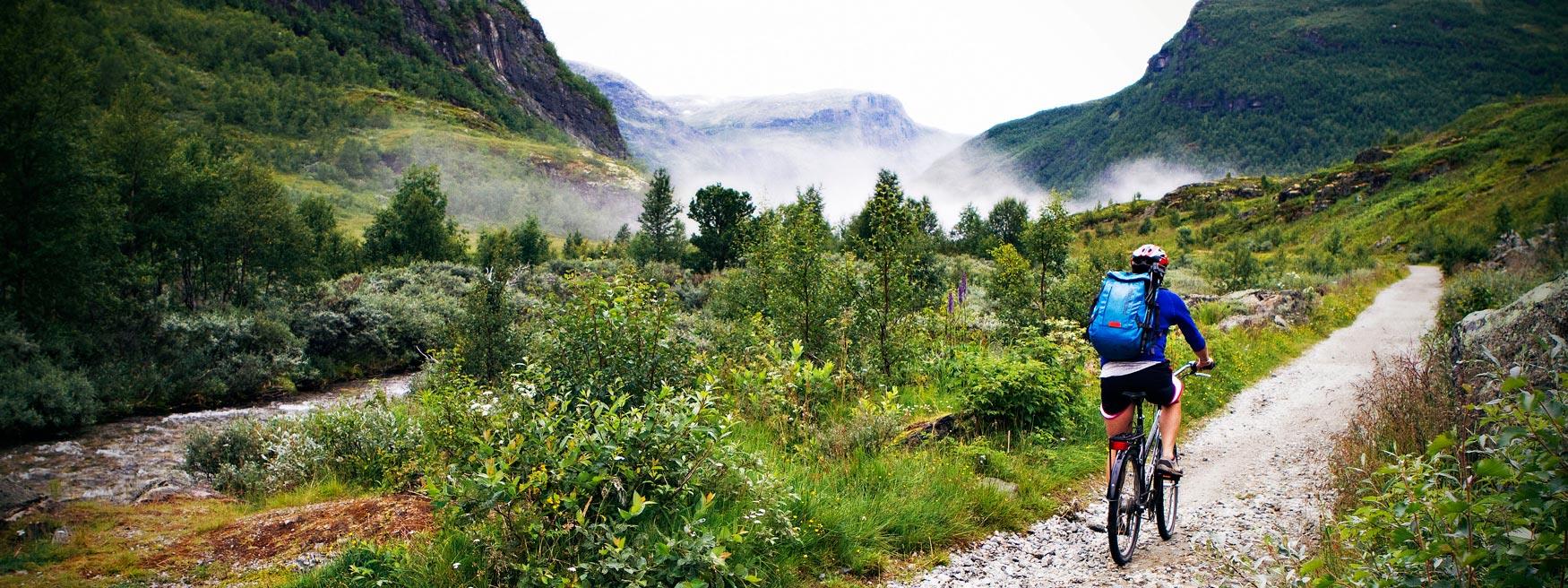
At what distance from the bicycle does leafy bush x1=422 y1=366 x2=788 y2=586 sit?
8.83 feet

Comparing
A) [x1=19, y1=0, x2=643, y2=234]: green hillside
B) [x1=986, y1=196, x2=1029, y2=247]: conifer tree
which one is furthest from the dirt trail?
[x1=19, y1=0, x2=643, y2=234]: green hillside

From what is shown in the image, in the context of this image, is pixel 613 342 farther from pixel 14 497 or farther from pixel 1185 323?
pixel 14 497

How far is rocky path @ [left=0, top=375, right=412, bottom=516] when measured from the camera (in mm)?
10852

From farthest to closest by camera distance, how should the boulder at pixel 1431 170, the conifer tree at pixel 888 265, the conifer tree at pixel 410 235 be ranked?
the boulder at pixel 1431 170, the conifer tree at pixel 410 235, the conifer tree at pixel 888 265

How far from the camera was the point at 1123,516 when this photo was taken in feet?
17.3

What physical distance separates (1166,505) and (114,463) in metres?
19.9

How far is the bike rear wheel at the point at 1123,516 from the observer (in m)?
4.93

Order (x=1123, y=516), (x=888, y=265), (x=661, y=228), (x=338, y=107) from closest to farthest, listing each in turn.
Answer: (x=1123, y=516), (x=888, y=265), (x=661, y=228), (x=338, y=107)

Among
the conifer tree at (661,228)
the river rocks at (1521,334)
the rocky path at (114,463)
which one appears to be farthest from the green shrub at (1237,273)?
the conifer tree at (661,228)

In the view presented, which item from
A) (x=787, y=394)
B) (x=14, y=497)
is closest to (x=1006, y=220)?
(x=787, y=394)

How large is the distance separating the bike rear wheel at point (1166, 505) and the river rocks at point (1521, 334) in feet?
8.18

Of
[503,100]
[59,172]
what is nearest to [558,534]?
[59,172]

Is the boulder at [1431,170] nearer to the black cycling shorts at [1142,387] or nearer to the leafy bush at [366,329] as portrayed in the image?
the black cycling shorts at [1142,387]

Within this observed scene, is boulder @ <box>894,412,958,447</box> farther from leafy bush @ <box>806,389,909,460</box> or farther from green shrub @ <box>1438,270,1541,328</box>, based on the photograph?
green shrub @ <box>1438,270,1541,328</box>
